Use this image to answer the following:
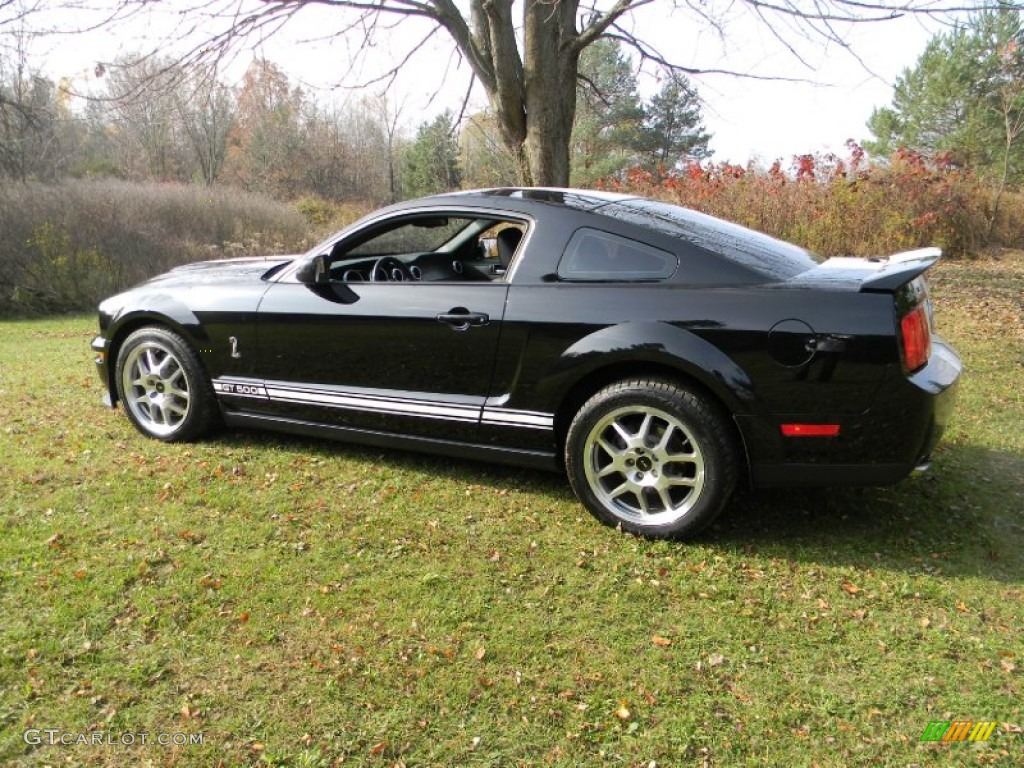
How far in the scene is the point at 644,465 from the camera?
354 cm

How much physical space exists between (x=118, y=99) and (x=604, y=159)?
25338 millimetres

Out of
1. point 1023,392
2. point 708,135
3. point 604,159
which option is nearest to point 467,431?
point 1023,392

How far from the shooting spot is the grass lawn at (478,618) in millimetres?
2311

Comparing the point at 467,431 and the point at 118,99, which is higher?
the point at 118,99

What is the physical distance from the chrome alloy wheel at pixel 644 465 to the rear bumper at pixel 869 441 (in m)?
0.29

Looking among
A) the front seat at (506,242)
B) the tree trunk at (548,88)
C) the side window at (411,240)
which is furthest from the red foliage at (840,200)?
the front seat at (506,242)

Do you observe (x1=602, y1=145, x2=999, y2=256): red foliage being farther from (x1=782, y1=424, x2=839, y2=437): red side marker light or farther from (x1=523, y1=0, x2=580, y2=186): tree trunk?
(x1=782, y1=424, x2=839, y2=437): red side marker light

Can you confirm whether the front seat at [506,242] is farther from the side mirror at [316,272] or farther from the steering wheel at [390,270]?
the side mirror at [316,272]

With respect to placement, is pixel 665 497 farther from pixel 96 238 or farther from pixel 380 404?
pixel 96 238

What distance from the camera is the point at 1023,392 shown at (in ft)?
18.7

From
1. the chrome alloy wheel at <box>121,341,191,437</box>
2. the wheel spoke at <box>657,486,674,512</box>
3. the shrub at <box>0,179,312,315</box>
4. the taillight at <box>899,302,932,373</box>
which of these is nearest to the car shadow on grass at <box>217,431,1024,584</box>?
the wheel spoke at <box>657,486,674,512</box>

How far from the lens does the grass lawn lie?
7.58 ft

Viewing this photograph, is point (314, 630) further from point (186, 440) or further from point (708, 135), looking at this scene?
point (708, 135)

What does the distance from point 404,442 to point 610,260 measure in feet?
4.92
